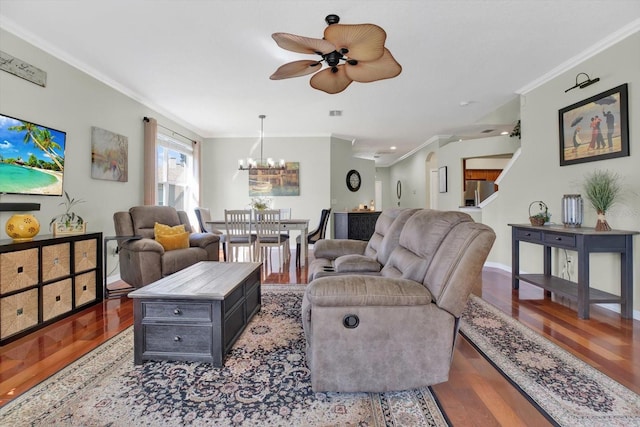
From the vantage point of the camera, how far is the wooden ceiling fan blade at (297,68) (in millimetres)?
2514

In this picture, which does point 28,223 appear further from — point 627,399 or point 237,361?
point 627,399

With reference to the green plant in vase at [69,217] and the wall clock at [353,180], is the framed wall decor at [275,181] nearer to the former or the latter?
the wall clock at [353,180]

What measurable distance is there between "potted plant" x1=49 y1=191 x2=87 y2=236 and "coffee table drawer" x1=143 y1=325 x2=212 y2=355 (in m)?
1.72

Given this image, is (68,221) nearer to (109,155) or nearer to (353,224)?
(109,155)

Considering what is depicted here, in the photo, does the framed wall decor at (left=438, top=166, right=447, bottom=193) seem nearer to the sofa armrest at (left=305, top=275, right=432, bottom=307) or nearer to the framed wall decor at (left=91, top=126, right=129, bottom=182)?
the sofa armrest at (left=305, top=275, right=432, bottom=307)

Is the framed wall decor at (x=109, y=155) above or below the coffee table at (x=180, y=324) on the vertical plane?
above

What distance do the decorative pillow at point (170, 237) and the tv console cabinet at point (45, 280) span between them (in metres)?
0.73

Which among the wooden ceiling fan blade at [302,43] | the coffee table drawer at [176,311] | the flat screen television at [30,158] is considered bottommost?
the coffee table drawer at [176,311]

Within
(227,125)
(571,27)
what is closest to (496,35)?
(571,27)

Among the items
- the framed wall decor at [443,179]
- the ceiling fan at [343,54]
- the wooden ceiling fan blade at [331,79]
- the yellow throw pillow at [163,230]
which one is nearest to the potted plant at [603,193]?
the ceiling fan at [343,54]

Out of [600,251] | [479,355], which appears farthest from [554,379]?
[600,251]

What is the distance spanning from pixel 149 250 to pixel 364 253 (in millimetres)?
2371

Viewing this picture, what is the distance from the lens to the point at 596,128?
314 centimetres

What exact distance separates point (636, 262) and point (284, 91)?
4295mm
